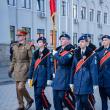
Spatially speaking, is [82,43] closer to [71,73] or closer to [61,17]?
[71,73]

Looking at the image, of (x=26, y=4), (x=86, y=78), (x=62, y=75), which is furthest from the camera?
(x=26, y=4)

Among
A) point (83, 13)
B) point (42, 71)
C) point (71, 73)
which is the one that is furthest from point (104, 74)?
point (83, 13)

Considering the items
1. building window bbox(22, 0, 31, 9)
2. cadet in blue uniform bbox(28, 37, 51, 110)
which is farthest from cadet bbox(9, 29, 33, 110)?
building window bbox(22, 0, 31, 9)

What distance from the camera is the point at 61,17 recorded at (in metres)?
40.2

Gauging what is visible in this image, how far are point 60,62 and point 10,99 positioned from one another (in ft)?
12.4

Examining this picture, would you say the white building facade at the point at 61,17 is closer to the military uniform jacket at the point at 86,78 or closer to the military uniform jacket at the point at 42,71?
the military uniform jacket at the point at 42,71

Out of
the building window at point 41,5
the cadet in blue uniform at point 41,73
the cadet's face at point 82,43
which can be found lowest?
the cadet in blue uniform at point 41,73

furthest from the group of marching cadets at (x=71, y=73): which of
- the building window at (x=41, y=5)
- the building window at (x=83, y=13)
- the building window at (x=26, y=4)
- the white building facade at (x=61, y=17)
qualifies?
the building window at (x=83, y=13)

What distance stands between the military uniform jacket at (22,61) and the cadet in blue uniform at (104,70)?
1.78 m

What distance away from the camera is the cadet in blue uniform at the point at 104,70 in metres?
8.64

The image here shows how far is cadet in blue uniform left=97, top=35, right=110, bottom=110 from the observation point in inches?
340

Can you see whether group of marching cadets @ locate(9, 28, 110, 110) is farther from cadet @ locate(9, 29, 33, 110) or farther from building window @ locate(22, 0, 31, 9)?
building window @ locate(22, 0, 31, 9)

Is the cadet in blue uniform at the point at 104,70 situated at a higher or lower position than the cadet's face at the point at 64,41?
lower

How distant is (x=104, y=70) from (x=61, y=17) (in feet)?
104
